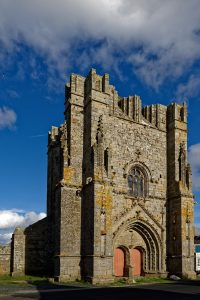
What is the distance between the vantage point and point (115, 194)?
886 inches

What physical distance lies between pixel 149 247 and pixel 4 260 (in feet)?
30.4

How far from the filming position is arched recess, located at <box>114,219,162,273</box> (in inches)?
916

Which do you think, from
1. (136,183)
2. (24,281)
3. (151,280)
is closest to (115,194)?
(136,183)

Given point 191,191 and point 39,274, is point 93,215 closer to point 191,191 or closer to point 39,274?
point 39,274

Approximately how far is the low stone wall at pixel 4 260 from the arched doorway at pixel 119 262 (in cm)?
680

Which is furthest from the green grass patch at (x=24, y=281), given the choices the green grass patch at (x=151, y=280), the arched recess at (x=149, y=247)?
the arched recess at (x=149, y=247)

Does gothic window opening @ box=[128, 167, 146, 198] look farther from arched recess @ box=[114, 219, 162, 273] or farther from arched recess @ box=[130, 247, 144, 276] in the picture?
arched recess @ box=[130, 247, 144, 276]

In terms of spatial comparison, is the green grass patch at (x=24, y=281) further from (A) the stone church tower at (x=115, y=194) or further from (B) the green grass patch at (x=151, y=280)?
(B) the green grass patch at (x=151, y=280)

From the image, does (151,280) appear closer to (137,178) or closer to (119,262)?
(119,262)

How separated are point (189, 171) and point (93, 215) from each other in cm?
825

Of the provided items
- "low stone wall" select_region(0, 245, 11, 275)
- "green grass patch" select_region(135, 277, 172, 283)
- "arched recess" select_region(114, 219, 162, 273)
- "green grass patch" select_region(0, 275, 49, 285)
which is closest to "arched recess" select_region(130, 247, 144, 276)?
"arched recess" select_region(114, 219, 162, 273)

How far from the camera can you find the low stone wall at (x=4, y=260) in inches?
908

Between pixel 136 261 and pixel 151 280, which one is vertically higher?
pixel 136 261

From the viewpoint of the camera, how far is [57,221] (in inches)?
832
